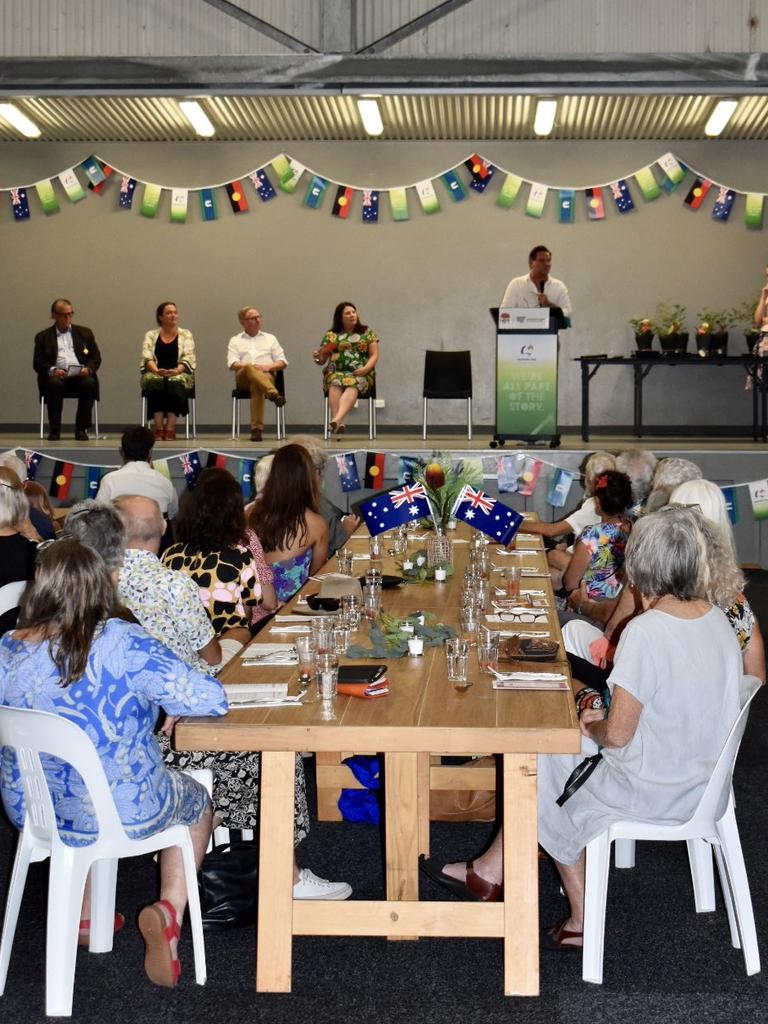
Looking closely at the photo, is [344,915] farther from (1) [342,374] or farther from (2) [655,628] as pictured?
(1) [342,374]

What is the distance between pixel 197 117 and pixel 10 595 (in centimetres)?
795

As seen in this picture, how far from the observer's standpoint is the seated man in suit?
10.5 metres

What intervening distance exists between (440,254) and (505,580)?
28.9ft

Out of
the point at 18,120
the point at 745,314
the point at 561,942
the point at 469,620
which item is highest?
the point at 18,120

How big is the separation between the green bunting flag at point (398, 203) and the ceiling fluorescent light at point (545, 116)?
64.2 inches

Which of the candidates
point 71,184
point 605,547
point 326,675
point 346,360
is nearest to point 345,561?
point 605,547

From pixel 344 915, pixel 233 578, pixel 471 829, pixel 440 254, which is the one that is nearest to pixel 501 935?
pixel 344 915

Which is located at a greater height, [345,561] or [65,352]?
[65,352]

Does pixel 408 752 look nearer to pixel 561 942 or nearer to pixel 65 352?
pixel 561 942

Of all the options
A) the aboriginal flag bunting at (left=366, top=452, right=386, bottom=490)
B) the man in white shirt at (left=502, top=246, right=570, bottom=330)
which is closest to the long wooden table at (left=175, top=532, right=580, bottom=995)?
the aboriginal flag bunting at (left=366, top=452, right=386, bottom=490)

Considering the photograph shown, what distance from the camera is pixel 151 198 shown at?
1279 cm

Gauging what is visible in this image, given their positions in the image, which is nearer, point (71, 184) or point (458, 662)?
point (458, 662)

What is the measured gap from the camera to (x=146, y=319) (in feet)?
42.7

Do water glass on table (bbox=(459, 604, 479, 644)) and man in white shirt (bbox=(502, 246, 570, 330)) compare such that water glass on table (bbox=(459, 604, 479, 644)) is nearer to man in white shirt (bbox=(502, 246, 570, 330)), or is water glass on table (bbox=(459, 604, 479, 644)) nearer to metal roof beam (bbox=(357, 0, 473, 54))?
man in white shirt (bbox=(502, 246, 570, 330))
